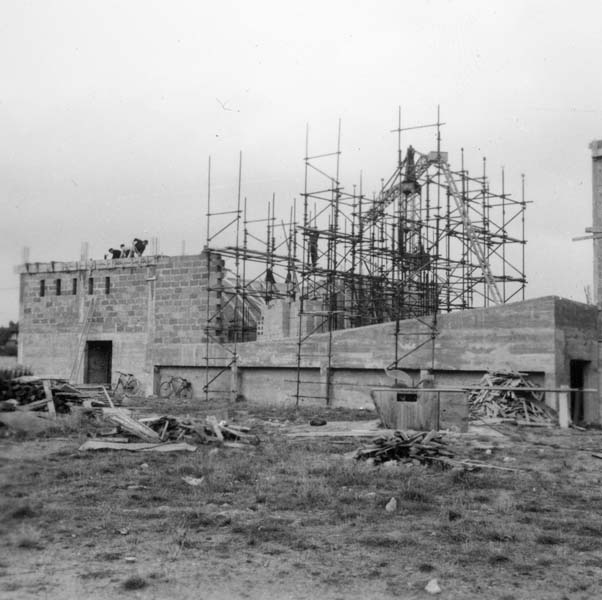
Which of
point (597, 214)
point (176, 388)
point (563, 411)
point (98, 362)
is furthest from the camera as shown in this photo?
point (98, 362)

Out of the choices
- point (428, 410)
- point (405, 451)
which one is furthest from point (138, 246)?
point (405, 451)

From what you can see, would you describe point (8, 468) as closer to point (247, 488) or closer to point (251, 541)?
point (247, 488)

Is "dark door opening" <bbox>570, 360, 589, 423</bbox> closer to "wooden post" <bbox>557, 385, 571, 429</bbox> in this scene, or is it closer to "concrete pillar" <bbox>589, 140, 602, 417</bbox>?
"concrete pillar" <bbox>589, 140, 602, 417</bbox>

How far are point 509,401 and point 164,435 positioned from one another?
1046 cm

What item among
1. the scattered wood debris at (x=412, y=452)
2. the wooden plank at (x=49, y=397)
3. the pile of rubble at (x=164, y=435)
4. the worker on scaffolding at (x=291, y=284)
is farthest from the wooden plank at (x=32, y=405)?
the worker on scaffolding at (x=291, y=284)

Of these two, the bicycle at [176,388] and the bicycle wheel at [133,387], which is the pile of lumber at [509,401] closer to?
the bicycle at [176,388]

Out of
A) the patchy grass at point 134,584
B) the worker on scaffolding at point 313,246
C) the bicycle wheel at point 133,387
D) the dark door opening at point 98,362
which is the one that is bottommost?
the patchy grass at point 134,584

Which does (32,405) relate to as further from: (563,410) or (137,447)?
(563,410)

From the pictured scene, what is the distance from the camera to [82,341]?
35281 millimetres

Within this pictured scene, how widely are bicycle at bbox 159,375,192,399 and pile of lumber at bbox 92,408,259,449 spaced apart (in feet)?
45.2

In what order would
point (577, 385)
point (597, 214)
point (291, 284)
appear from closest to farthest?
point (597, 214)
point (577, 385)
point (291, 284)

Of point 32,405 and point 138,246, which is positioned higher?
point 138,246

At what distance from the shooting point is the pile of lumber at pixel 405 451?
13773 millimetres

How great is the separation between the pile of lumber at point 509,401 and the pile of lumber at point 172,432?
750cm
